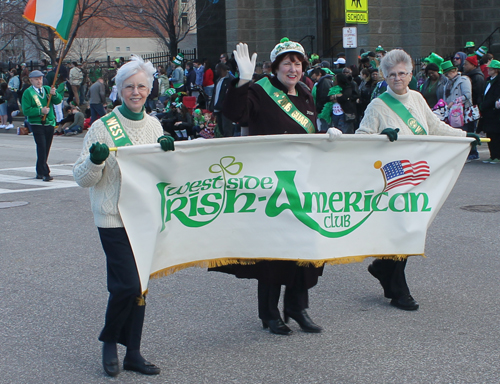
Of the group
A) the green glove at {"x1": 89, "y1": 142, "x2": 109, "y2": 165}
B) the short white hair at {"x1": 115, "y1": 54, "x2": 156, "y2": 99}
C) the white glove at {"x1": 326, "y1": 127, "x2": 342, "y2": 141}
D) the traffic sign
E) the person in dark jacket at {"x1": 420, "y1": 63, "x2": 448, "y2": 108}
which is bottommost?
the green glove at {"x1": 89, "y1": 142, "x2": 109, "y2": 165}

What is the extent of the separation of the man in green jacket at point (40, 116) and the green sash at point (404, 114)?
823cm

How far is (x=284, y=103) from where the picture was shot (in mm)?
4688

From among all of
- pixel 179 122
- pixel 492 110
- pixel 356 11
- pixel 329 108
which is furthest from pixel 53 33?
pixel 492 110

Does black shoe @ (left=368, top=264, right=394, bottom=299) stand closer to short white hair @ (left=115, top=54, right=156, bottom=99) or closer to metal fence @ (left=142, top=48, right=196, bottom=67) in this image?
short white hair @ (left=115, top=54, right=156, bottom=99)

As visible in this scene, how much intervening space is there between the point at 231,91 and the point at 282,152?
19.7 inches

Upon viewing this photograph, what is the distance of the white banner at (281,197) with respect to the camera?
4219 mm

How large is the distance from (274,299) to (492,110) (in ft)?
30.8

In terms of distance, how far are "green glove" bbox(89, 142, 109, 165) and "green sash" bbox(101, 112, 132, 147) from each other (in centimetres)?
22

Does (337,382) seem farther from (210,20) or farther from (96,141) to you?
(210,20)

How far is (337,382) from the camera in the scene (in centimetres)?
394

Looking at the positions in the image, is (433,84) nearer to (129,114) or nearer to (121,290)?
(129,114)

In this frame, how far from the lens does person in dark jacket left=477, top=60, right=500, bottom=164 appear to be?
42.1 feet

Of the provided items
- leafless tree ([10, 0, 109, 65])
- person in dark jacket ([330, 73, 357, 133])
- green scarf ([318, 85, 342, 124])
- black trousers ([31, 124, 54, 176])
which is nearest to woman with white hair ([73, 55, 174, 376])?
black trousers ([31, 124, 54, 176])

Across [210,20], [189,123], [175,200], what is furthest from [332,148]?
[210,20]
